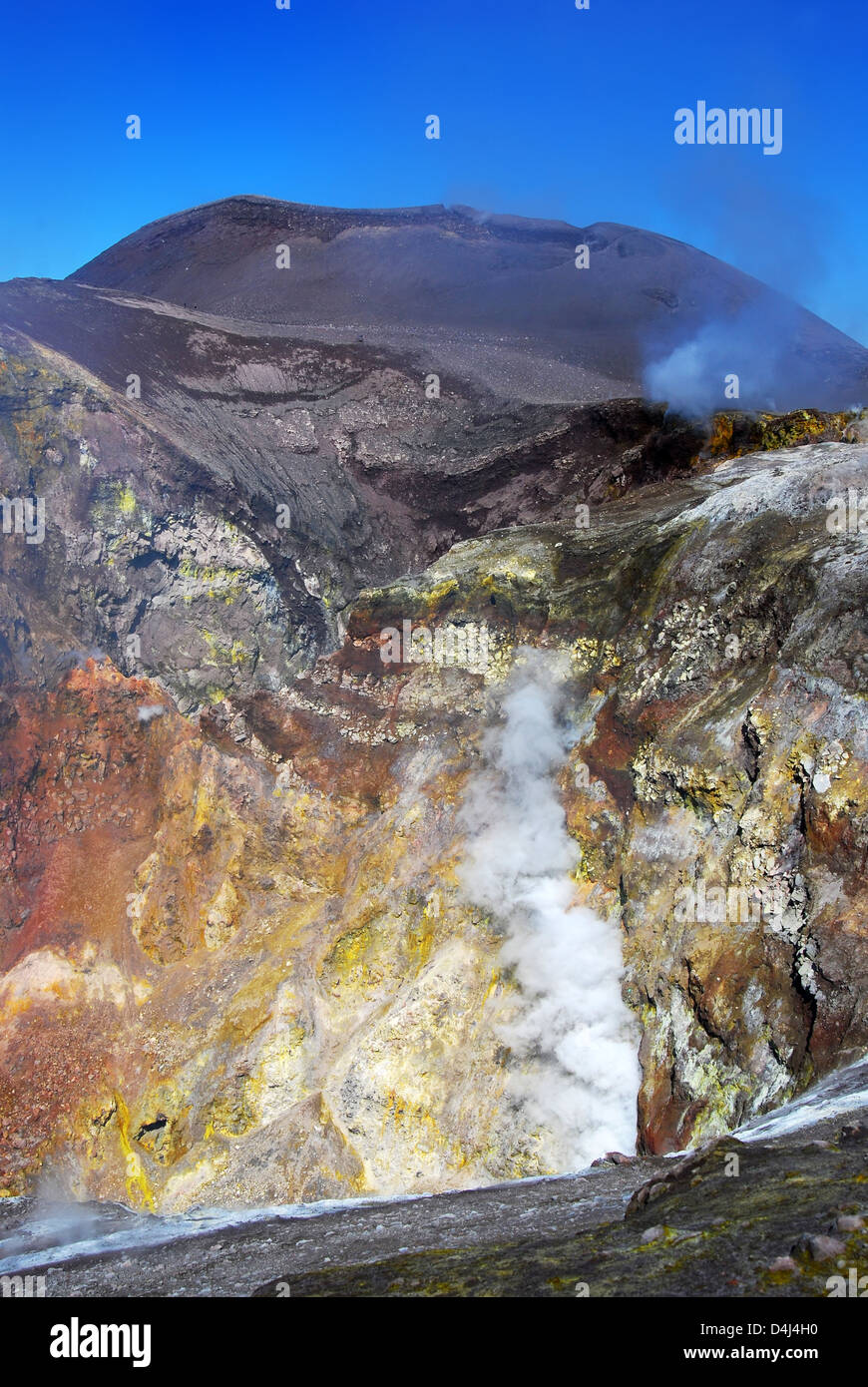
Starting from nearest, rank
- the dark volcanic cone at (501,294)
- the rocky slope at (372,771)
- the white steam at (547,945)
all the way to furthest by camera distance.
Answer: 1. the rocky slope at (372,771)
2. the white steam at (547,945)
3. the dark volcanic cone at (501,294)

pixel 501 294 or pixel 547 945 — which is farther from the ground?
pixel 501 294

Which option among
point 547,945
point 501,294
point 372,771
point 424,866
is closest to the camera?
point 547,945

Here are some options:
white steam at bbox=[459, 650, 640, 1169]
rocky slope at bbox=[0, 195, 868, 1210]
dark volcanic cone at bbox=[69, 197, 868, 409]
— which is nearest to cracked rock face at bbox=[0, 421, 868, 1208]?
rocky slope at bbox=[0, 195, 868, 1210]

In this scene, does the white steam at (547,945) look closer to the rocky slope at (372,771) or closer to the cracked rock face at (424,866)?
the rocky slope at (372,771)

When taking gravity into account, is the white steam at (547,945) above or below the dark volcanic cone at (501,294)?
below

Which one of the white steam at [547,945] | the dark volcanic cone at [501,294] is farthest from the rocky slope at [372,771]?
the dark volcanic cone at [501,294]

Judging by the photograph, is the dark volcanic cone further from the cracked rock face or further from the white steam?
the white steam

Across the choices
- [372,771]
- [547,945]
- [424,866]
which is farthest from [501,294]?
[547,945]

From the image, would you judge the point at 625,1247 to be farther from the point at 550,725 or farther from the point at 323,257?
the point at 323,257

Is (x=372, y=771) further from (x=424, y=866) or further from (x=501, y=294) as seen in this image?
(x=501, y=294)
